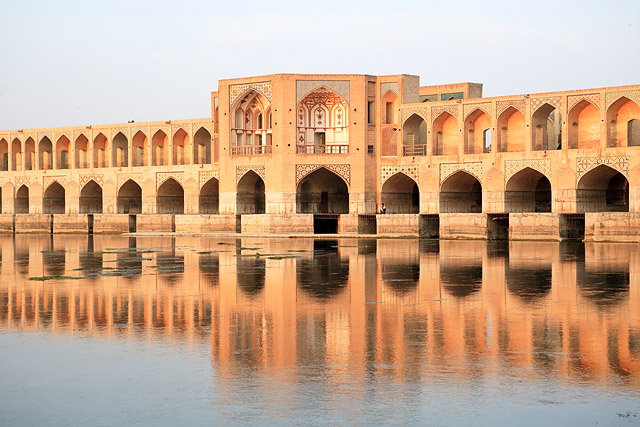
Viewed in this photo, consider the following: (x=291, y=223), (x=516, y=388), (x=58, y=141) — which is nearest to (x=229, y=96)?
(x=291, y=223)

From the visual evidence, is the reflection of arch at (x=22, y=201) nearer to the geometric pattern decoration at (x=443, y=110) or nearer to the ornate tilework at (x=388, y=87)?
the ornate tilework at (x=388, y=87)

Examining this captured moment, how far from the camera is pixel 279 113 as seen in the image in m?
30.4

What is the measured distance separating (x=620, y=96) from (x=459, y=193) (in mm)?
6611

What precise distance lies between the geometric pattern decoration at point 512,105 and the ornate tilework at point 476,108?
1.17ft

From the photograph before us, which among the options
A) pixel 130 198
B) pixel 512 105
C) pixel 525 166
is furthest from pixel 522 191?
pixel 130 198

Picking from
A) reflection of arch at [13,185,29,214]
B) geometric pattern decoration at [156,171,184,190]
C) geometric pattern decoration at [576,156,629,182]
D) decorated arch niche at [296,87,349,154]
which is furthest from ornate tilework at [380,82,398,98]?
reflection of arch at [13,185,29,214]

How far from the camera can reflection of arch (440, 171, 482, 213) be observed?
29.1m

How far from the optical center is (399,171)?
30.1 metres

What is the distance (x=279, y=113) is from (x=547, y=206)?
33.0 feet

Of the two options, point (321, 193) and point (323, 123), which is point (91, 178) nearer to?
point (321, 193)

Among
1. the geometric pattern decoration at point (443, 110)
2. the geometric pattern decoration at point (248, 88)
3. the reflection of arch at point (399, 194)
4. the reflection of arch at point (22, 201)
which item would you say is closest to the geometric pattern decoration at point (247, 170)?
the geometric pattern decoration at point (248, 88)

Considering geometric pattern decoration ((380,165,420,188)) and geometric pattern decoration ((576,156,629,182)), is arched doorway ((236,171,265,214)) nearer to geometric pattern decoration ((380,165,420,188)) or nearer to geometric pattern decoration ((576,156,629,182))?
geometric pattern decoration ((380,165,420,188))

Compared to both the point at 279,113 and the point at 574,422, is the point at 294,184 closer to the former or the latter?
the point at 279,113

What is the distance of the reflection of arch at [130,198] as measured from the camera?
3675 cm
